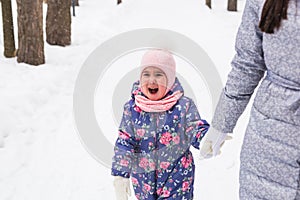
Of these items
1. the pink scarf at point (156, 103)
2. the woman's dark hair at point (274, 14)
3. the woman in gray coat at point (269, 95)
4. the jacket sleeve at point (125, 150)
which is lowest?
the jacket sleeve at point (125, 150)

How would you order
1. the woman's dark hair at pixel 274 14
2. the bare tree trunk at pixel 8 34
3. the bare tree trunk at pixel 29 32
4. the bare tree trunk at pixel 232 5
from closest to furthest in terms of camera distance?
the woman's dark hair at pixel 274 14 → the bare tree trunk at pixel 29 32 → the bare tree trunk at pixel 8 34 → the bare tree trunk at pixel 232 5

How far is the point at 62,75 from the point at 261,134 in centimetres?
643

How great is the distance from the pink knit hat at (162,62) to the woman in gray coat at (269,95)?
997 millimetres

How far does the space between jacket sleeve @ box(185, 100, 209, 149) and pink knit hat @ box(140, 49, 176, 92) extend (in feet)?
0.68

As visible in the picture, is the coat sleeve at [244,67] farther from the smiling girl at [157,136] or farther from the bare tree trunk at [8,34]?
the bare tree trunk at [8,34]

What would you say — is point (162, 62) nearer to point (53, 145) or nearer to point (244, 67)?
point (244, 67)

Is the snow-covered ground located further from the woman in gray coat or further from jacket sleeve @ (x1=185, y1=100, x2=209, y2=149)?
the woman in gray coat

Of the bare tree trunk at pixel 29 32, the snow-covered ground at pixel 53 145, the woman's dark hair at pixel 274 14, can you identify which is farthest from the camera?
the bare tree trunk at pixel 29 32

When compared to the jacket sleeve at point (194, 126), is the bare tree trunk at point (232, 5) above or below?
below

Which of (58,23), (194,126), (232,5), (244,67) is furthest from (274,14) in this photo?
(232,5)

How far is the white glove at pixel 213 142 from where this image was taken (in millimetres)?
2102

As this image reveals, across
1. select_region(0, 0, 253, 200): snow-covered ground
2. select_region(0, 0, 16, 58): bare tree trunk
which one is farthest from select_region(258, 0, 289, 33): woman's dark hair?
select_region(0, 0, 16, 58): bare tree trunk

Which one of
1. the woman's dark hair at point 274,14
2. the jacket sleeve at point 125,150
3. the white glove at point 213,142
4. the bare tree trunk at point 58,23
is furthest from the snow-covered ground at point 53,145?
the woman's dark hair at point 274,14

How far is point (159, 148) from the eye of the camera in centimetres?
285
